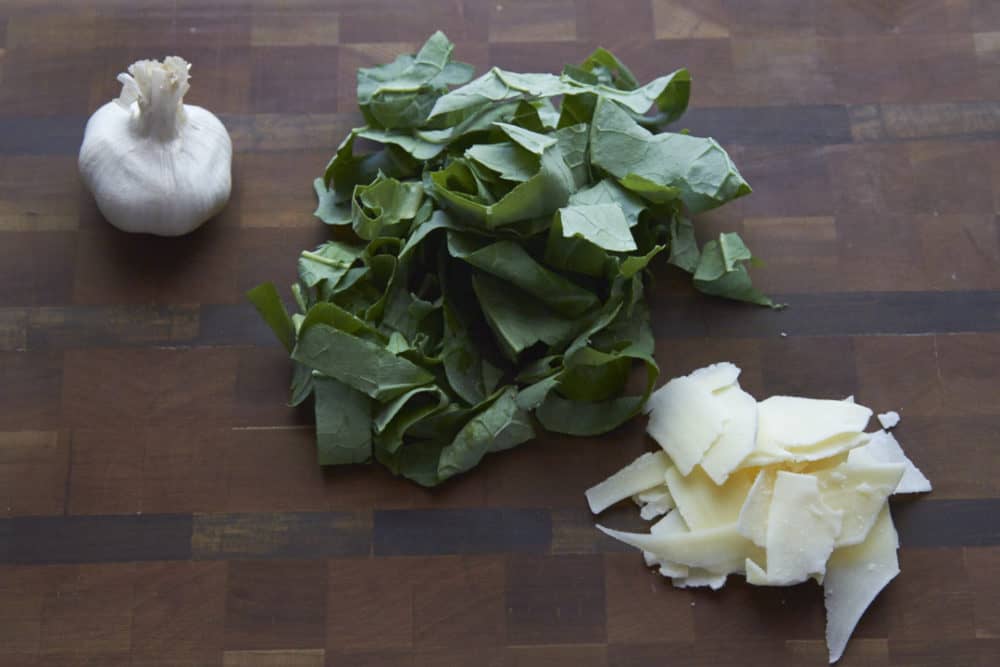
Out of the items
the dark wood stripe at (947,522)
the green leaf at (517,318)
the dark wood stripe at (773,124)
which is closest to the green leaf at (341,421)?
the green leaf at (517,318)

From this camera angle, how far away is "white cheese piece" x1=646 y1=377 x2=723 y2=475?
1.55 meters

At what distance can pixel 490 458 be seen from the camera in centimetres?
160

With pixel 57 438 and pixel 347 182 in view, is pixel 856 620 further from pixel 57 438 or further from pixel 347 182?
pixel 57 438

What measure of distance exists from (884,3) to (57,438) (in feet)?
4.99

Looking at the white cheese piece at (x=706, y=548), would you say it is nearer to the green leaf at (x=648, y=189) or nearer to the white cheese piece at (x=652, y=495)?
the white cheese piece at (x=652, y=495)

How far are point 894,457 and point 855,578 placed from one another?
19 centimetres

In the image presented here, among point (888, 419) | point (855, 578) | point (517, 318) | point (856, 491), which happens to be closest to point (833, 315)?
point (888, 419)

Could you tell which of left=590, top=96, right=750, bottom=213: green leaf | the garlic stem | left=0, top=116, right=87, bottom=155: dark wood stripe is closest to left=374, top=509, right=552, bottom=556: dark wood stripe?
left=590, top=96, right=750, bottom=213: green leaf

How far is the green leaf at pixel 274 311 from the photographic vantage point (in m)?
1.56

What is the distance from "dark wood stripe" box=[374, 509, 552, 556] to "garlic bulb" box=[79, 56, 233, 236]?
22.0 inches

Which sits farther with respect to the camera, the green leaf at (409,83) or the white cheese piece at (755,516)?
the green leaf at (409,83)

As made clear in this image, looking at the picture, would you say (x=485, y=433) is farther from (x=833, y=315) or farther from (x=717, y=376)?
(x=833, y=315)

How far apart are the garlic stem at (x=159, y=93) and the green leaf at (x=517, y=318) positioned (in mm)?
511

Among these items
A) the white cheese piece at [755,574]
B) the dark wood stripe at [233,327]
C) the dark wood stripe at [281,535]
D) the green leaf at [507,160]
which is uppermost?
the green leaf at [507,160]
